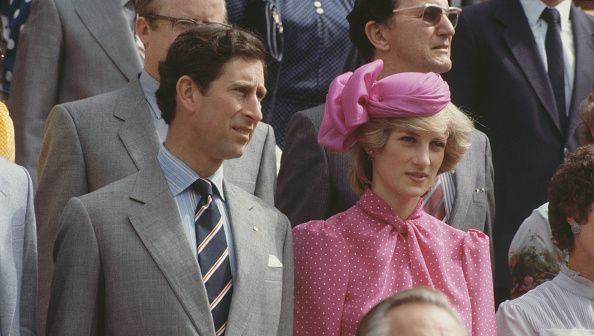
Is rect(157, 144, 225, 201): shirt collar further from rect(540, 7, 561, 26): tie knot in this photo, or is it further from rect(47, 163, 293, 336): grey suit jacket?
rect(540, 7, 561, 26): tie knot

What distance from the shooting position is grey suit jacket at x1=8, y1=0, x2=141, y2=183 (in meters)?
5.76

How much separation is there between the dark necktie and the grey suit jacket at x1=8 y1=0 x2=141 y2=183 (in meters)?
2.03

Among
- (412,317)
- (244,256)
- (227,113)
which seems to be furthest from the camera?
(227,113)

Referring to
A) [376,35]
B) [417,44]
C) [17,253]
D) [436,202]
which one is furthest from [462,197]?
[17,253]

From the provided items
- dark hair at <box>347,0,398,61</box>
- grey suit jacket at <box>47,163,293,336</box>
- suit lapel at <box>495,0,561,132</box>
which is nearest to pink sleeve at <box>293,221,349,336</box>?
grey suit jacket at <box>47,163,293,336</box>

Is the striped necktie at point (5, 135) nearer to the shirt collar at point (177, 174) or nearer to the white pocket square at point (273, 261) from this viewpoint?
the shirt collar at point (177, 174)

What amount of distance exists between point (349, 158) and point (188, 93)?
76cm

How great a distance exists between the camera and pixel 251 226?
472cm

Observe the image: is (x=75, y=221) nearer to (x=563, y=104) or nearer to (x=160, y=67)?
(x=160, y=67)

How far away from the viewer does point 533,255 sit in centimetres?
581

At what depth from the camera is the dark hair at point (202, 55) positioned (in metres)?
4.75

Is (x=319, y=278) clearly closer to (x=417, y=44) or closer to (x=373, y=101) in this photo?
(x=373, y=101)

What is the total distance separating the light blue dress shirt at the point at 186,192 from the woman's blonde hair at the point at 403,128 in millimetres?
545

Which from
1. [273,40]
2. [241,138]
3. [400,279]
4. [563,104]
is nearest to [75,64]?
[273,40]
